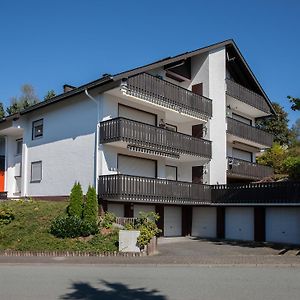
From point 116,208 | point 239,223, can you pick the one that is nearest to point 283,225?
point 239,223

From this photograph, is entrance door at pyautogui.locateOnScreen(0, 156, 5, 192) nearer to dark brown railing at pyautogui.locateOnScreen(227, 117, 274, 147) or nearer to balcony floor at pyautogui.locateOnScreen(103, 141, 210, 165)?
balcony floor at pyautogui.locateOnScreen(103, 141, 210, 165)

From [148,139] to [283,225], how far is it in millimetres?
9590

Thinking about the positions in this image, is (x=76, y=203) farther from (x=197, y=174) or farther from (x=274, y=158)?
(x=274, y=158)

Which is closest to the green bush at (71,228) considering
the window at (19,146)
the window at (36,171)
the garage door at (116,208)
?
the garage door at (116,208)

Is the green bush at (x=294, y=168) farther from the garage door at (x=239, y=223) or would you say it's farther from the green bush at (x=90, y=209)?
the green bush at (x=90, y=209)

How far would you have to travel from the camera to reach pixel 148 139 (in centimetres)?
2444

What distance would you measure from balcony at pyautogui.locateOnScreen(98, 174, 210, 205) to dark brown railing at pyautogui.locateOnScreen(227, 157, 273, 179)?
4335mm

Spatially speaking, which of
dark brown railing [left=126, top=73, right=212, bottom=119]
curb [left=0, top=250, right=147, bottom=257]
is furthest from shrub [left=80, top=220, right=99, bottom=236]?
dark brown railing [left=126, top=73, right=212, bottom=119]

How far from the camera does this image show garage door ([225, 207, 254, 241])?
28375mm

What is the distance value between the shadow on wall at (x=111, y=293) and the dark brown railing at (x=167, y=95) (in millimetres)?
13852

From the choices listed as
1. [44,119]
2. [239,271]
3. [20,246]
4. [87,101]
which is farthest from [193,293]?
[44,119]

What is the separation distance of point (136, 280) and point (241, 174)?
21.5 meters

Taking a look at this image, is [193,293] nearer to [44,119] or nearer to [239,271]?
[239,271]

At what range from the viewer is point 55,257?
16.9 metres
